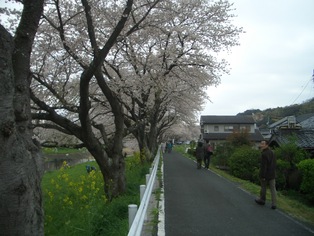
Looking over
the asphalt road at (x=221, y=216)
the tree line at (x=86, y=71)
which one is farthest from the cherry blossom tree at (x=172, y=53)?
the asphalt road at (x=221, y=216)

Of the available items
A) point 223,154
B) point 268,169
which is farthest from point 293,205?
point 223,154

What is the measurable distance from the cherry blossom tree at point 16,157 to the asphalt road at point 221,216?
2.83m

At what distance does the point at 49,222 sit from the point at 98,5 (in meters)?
5.99

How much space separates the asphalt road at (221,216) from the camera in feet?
18.7

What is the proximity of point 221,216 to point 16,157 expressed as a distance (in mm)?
4948

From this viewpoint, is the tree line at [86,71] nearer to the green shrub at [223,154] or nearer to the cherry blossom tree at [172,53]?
the cherry blossom tree at [172,53]

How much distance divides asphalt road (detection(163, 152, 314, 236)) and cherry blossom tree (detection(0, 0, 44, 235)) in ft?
9.27

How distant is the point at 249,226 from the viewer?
6039 mm

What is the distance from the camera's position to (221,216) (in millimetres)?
6742

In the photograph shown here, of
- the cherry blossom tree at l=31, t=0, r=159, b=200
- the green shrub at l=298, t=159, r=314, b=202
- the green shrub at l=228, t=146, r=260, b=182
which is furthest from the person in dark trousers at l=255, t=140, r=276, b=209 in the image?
the green shrub at l=228, t=146, r=260, b=182

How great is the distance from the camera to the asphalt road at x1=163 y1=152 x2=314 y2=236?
5.71 meters

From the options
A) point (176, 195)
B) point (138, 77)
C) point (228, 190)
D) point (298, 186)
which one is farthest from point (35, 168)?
point (298, 186)

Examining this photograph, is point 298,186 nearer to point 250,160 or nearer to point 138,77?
point 250,160

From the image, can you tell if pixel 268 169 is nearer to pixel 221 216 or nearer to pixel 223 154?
pixel 221 216
